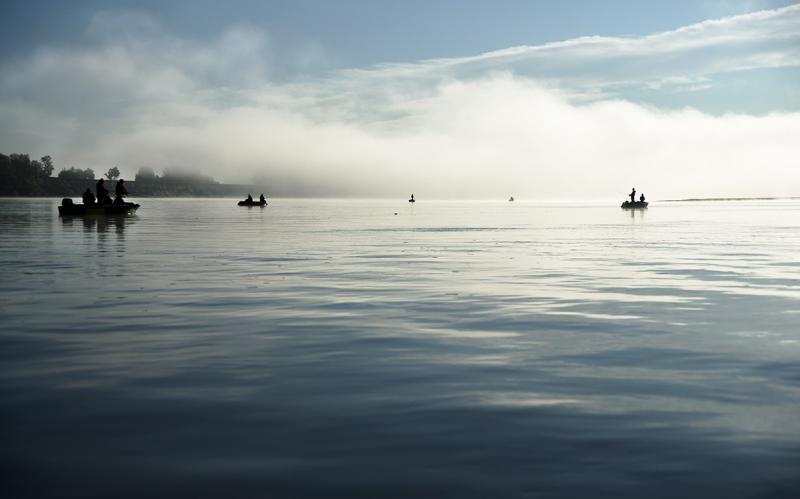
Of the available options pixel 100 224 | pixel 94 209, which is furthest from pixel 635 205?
pixel 100 224

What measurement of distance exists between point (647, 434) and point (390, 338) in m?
6.51

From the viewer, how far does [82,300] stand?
62.4 ft

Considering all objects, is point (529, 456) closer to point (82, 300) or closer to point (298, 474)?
point (298, 474)

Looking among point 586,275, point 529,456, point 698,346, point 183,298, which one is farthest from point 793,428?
point 586,275

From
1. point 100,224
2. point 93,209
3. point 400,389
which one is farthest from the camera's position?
point 93,209

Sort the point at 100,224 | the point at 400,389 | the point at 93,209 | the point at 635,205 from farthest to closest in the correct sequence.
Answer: the point at 635,205, the point at 93,209, the point at 100,224, the point at 400,389

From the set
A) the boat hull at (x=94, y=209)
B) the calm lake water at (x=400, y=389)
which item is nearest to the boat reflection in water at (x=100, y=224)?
the boat hull at (x=94, y=209)

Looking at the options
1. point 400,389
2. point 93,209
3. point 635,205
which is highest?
point 635,205

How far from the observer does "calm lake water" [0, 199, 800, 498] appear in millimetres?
6766

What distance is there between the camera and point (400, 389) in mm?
9875

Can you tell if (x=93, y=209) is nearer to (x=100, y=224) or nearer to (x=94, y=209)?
(x=94, y=209)

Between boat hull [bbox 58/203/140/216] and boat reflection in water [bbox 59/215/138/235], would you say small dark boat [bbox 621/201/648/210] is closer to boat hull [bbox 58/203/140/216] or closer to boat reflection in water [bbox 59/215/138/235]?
boat reflection in water [bbox 59/215/138/235]

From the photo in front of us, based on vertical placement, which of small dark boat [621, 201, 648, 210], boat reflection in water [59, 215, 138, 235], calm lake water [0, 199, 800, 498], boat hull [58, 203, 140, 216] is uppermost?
small dark boat [621, 201, 648, 210]

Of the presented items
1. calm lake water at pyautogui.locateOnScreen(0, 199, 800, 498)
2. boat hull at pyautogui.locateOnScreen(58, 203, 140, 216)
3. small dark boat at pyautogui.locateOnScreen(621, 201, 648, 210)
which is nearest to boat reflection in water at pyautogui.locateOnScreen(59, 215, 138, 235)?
boat hull at pyautogui.locateOnScreen(58, 203, 140, 216)
